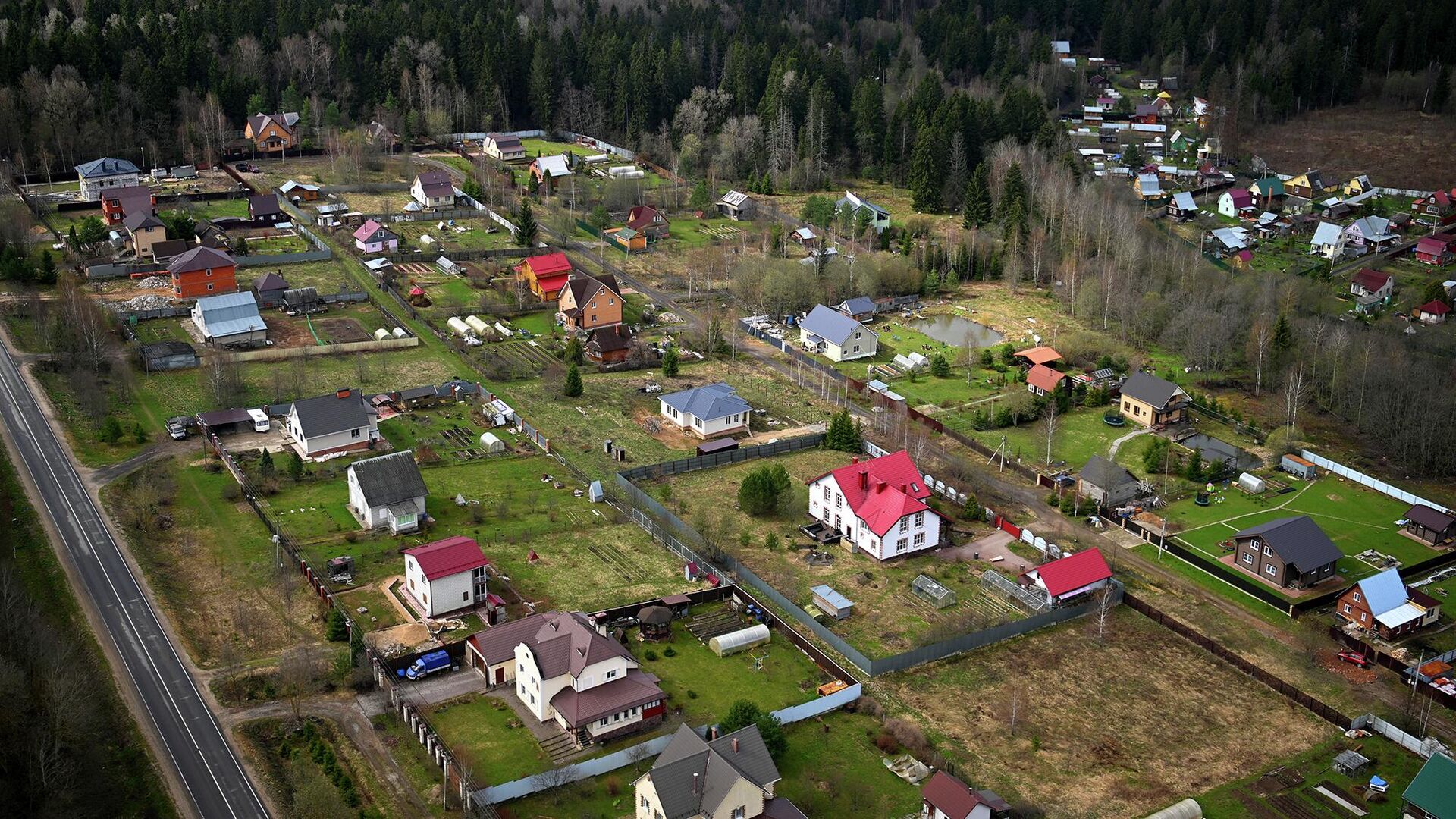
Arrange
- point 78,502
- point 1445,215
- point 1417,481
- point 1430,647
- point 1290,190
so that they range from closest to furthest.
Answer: point 1430,647
point 78,502
point 1417,481
point 1445,215
point 1290,190

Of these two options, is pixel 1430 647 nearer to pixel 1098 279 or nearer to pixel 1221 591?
pixel 1221 591

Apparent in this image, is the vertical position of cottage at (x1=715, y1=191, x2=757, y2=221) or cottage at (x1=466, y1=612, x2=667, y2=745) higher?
cottage at (x1=715, y1=191, x2=757, y2=221)

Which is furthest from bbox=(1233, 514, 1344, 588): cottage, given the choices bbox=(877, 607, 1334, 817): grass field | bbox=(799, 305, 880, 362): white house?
bbox=(799, 305, 880, 362): white house

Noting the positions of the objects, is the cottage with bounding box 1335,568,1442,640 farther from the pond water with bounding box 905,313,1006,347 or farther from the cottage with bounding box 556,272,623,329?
the cottage with bounding box 556,272,623,329

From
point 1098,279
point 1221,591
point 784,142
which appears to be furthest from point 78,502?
point 784,142

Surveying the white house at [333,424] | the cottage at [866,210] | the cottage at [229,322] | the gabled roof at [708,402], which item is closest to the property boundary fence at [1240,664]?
the gabled roof at [708,402]

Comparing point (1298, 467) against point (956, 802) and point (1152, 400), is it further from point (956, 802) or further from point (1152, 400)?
point (956, 802)
